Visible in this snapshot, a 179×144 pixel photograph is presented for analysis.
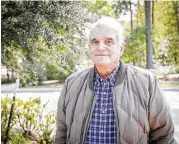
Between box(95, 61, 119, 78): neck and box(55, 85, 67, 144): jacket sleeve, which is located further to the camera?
box(55, 85, 67, 144): jacket sleeve

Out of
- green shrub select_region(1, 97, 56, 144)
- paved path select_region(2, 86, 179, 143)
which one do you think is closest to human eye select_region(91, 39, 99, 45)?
green shrub select_region(1, 97, 56, 144)

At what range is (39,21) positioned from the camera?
5.53m

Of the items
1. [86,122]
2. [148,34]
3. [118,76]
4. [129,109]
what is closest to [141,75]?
[118,76]

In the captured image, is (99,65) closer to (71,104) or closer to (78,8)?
(71,104)

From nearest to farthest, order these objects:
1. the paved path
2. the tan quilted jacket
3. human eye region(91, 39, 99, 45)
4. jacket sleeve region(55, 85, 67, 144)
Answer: the tan quilted jacket < human eye region(91, 39, 99, 45) < jacket sleeve region(55, 85, 67, 144) < the paved path

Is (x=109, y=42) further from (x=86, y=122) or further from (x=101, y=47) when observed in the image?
(x=86, y=122)

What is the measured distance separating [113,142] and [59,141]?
47 centimetres

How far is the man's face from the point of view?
245 centimetres

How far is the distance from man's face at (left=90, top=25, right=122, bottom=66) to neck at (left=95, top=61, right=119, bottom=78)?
0.03 m

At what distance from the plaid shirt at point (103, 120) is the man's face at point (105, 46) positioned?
0.15 meters

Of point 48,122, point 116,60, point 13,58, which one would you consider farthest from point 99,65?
point 13,58

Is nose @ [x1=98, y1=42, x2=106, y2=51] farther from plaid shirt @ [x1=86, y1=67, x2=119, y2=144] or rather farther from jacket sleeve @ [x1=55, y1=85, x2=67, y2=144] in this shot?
jacket sleeve @ [x1=55, y1=85, x2=67, y2=144]

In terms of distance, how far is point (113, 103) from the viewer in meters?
2.43

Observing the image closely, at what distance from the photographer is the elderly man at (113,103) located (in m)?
2.39
